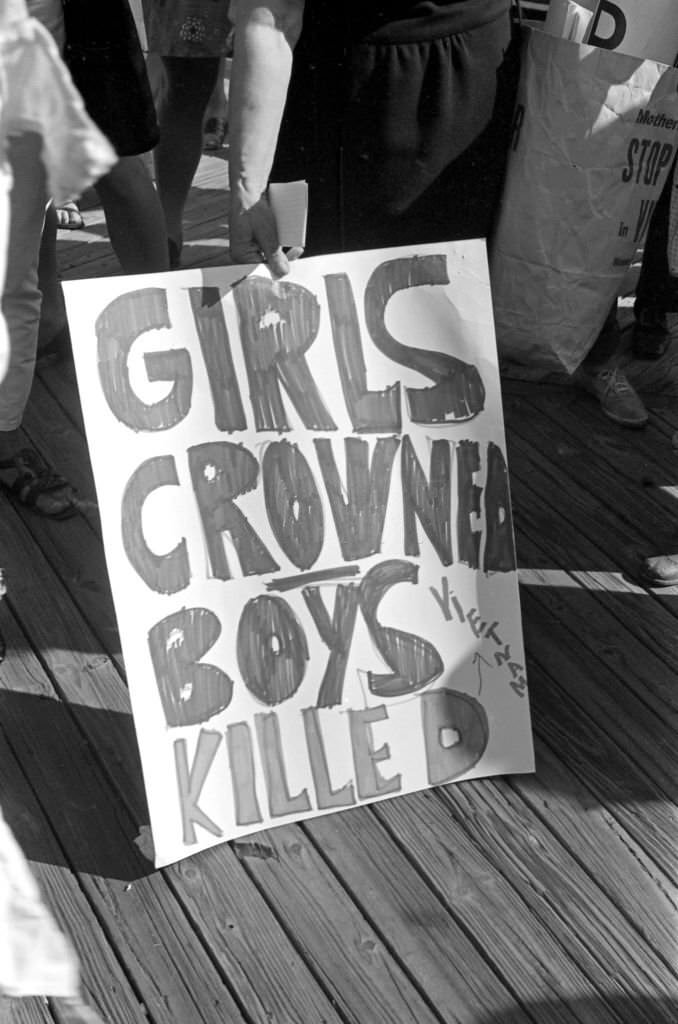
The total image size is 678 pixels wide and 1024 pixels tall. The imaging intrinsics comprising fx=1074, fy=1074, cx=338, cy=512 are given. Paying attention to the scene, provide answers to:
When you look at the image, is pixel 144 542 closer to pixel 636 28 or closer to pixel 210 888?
pixel 210 888

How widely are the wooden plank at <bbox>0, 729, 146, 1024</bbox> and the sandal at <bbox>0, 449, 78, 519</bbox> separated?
60cm

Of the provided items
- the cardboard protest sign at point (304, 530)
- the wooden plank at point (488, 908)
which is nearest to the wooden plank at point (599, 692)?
the cardboard protest sign at point (304, 530)

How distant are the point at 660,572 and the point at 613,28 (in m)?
1.13

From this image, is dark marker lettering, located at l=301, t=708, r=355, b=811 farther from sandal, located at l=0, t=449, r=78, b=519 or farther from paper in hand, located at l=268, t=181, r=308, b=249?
sandal, located at l=0, t=449, r=78, b=519

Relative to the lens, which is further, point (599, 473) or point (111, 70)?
point (599, 473)

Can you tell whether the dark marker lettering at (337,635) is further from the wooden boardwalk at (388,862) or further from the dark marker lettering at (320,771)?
the wooden boardwalk at (388,862)

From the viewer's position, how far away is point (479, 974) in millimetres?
1465

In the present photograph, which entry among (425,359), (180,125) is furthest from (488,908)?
(180,125)

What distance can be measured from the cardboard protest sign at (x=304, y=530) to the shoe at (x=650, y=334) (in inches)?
48.3

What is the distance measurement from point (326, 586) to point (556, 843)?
0.54 meters

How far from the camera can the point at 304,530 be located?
1.58 metres

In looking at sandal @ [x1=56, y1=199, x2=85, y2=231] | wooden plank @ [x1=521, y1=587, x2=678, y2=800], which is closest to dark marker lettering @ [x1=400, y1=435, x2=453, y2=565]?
wooden plank @ [x1=521, y1=587, x2=678, y2=800]

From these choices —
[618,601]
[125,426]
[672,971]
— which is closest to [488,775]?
[672,971]

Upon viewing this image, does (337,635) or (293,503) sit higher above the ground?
(293,503)
